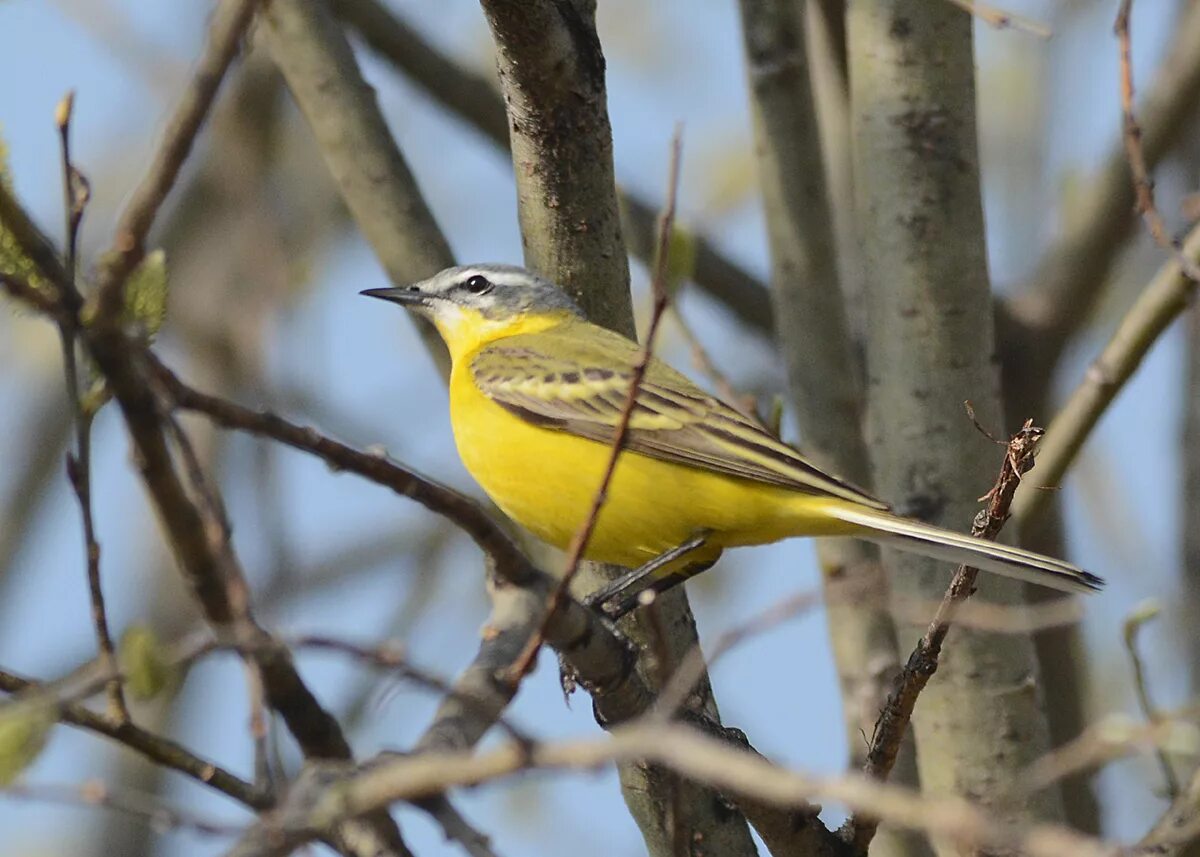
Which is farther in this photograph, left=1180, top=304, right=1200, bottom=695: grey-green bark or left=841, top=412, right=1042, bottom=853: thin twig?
left=1180, top=304, right=1200, bottom=695: grey-green bark

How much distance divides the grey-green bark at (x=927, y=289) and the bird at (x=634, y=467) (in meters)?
0.52

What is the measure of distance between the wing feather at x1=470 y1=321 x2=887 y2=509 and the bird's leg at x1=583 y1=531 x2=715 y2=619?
0.27 m

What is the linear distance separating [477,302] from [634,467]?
165 cm

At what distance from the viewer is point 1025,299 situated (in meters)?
6.64

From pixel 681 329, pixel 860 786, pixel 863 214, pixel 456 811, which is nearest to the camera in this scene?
pixel 860 786

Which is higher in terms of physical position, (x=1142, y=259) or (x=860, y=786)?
(x=1142, y=259)

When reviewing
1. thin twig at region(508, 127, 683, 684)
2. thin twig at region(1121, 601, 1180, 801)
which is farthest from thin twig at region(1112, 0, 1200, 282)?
thin twig at region(508, 127, 683, 684)

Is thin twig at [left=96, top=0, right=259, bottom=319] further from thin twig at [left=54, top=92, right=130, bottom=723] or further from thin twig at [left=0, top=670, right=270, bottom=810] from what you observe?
thin twig at [left=0, top=670, right=270, bottom=810]

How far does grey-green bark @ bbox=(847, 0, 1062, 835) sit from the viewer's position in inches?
194

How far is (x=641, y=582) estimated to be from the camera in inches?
185

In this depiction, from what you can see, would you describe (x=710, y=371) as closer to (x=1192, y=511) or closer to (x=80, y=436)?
(x=1192, y=511)

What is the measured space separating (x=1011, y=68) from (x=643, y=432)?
794 cm

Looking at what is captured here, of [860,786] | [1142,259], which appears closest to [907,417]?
[860,786]

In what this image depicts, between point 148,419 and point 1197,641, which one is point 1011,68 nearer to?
point 1197,641
